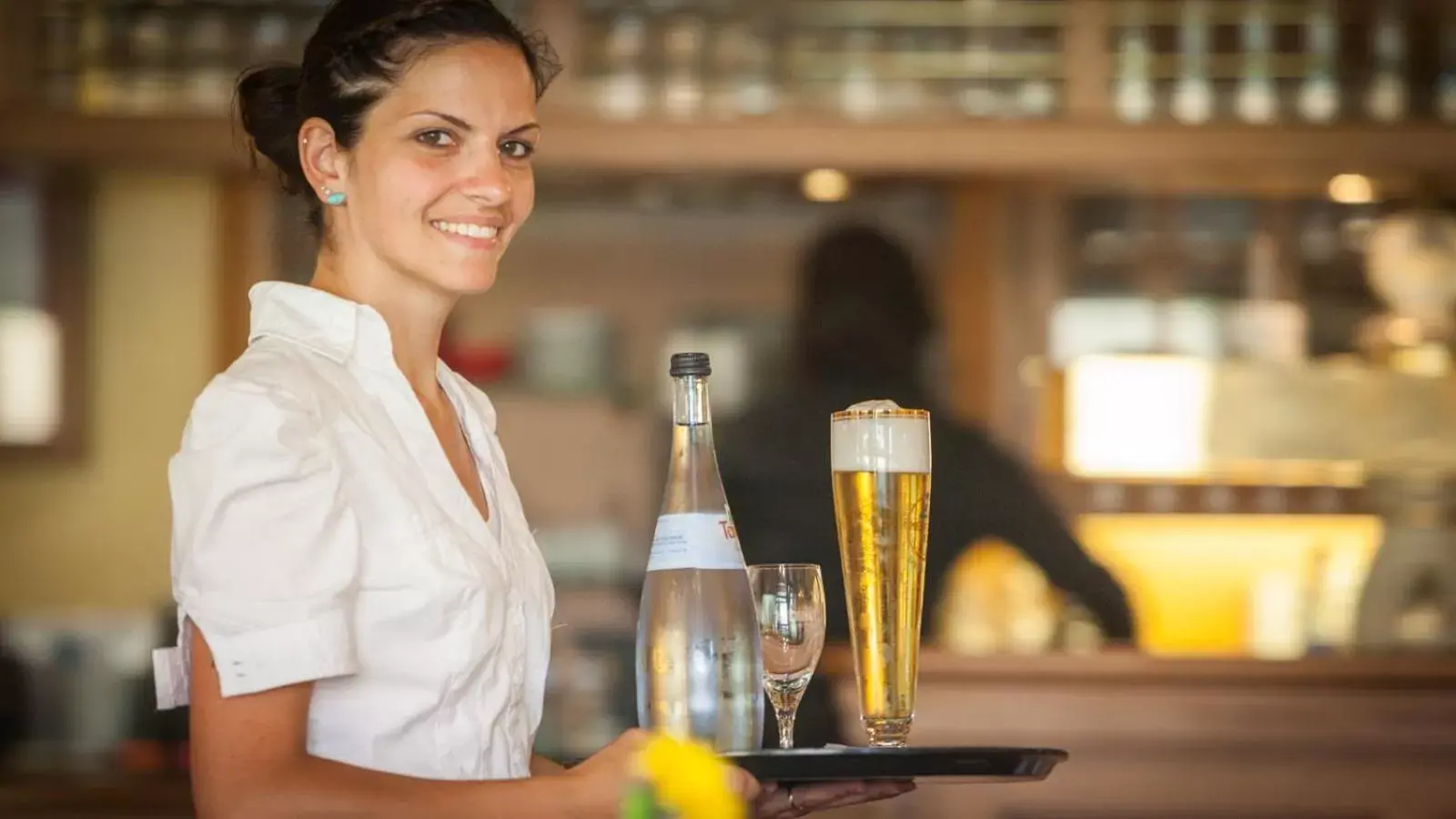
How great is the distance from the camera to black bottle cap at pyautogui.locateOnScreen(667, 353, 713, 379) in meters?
1.08

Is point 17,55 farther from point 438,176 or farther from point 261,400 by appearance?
point 261,400

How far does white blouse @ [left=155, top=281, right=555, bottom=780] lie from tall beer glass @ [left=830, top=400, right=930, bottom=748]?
22 centimetres

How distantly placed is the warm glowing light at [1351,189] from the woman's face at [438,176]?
7.98 feet

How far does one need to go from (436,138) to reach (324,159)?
8cm

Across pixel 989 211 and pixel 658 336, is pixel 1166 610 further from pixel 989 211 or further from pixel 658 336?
pixel 658 336

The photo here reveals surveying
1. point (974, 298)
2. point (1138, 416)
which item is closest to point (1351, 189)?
point (1138, 416)

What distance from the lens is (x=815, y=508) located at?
1.62 m

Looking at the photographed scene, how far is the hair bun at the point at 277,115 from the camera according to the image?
1.29 meters

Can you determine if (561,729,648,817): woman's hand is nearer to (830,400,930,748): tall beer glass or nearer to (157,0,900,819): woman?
(157,0,900,819): woman

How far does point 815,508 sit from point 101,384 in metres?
2.40

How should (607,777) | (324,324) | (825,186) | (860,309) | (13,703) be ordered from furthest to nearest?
(825,186) → (13,703) → (860,309) → (324,324) → (607,777)

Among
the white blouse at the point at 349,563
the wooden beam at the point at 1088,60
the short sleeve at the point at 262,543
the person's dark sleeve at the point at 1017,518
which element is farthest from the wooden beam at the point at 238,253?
the short sleeve at the point at 262,543

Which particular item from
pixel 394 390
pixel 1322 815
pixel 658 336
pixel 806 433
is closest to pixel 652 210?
pixel 658 336

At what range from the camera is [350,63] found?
4.15 feet
